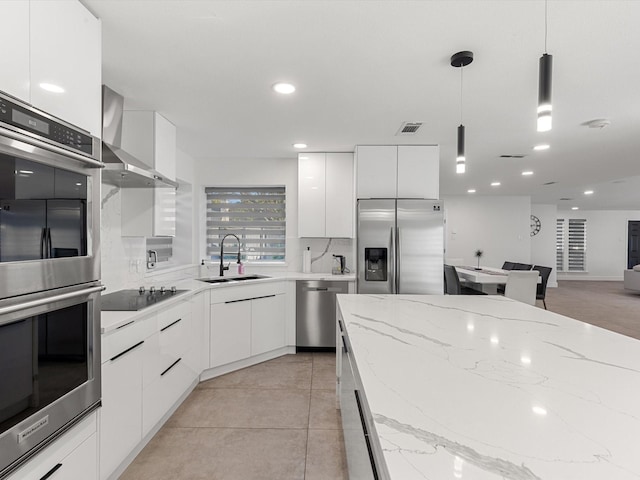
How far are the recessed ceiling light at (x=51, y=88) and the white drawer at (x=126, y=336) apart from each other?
3.57ft

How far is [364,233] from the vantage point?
373 cm

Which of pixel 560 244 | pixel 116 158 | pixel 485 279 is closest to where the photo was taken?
pixel 116 158

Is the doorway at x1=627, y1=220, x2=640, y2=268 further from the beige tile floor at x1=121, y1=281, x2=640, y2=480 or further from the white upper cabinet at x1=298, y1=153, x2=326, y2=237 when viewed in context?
the beige tile floor at x1=121, y1=281, x2=640, y2=480

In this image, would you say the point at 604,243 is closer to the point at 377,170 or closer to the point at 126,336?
the point at 377,170

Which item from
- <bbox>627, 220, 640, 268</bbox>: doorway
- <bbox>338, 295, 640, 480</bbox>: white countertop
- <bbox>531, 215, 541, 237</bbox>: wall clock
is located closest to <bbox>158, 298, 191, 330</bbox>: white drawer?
<bbox>338, 295, 640, 480</bbox>: white countertop

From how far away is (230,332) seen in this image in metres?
3.46

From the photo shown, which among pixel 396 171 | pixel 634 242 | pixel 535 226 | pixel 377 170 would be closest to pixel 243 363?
pixel 377 170

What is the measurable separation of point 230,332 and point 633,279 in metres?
10.2

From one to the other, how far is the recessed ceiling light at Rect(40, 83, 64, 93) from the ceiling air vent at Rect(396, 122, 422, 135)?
99.9 inches

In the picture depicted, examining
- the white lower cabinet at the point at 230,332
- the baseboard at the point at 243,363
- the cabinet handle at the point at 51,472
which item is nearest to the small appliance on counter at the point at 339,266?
the baseboard at the point at 243,363

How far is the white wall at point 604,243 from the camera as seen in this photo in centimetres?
1160

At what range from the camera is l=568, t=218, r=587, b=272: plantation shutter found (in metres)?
11.7

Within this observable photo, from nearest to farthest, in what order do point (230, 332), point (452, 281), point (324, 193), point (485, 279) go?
A: point (230, 332) < point (324, 193) < point (485, 279) < point (452, 281)

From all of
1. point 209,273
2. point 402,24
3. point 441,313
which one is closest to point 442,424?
point 441,313
